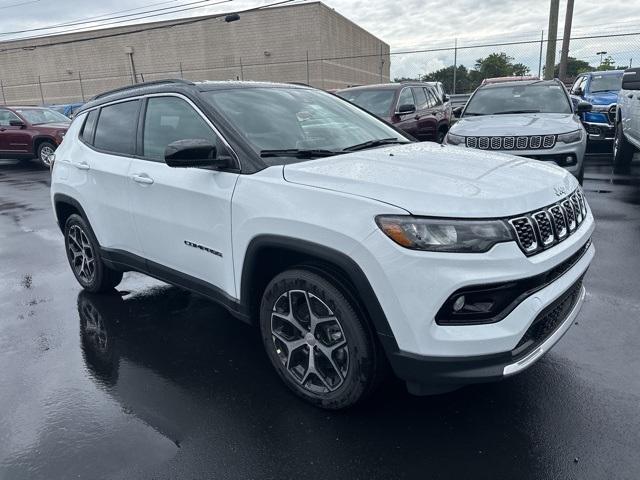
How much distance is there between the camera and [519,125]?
7.02 m

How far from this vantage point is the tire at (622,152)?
367 inches

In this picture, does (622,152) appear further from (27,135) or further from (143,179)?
(27,135)

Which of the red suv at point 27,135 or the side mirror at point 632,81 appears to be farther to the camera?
the red suv at point 27,135

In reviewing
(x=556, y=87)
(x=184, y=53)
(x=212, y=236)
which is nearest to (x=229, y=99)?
(x=212, y=236)

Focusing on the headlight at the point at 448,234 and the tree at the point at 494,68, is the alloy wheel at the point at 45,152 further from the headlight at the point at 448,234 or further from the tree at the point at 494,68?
the tree at the point at 494,68

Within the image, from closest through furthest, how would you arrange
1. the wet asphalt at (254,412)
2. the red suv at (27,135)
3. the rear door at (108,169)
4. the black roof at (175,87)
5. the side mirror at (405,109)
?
1. the wet asphalt at (254,412)
2. the black roof at (175,87)
3. the rear door at (108,169)
4. the side mirror at (405,109)
5. the red suv at (27,135)

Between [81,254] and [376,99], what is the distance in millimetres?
6769

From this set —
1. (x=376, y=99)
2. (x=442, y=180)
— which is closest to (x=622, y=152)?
(x=376, y=99)

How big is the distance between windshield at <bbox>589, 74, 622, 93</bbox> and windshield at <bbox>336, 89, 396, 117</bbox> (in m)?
6.34

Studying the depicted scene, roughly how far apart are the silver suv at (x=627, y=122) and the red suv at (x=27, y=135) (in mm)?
12798

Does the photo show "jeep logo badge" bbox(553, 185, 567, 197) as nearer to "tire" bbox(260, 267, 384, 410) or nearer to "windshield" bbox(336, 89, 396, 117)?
"tire" bbox(260, 267, 384, 410)

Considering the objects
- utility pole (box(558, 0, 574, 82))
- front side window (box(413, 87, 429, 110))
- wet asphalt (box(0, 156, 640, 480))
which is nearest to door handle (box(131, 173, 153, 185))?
wet asphalt (box(0, 156, 640, 480))

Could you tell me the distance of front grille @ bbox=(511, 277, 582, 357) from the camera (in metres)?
2.34

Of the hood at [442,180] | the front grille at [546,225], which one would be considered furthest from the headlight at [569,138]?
the front grille at [546,225]
